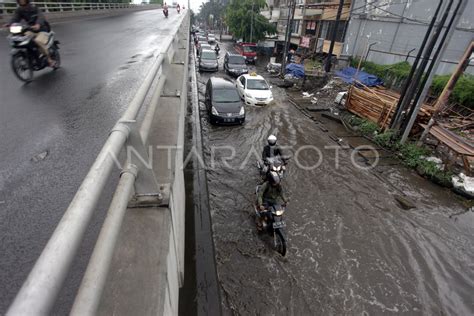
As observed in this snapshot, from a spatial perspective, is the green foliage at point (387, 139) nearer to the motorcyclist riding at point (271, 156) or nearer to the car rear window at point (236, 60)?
the motorcyclist riding at point (271, 156)

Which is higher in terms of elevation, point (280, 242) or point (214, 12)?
point (214, 12)

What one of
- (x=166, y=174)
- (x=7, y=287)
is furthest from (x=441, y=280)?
(x=7, y=287)

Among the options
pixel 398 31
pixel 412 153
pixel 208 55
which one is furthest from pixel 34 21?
pixel 398 31

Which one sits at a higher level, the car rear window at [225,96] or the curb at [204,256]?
the car rear window at [225,96]

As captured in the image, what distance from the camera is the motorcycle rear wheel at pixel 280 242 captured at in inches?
222

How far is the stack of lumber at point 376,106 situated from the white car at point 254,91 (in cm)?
459

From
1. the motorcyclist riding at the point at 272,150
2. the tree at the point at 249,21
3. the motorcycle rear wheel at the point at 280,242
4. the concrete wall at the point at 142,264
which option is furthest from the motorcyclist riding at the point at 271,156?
the tree at the point at 249,21

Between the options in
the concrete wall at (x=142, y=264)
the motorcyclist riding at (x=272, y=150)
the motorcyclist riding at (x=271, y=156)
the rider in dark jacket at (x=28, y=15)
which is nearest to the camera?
the concrete wall at (x=142, y=264)

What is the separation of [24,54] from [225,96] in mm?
7967

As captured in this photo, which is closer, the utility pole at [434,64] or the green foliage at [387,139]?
the utility pole at [434,64]

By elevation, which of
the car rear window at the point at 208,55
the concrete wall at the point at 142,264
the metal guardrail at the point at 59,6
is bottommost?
the car rear window at the point at 208,55

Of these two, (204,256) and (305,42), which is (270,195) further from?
(305,42)

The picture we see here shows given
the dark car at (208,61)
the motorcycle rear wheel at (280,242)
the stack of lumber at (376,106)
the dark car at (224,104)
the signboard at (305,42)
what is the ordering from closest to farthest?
the motorcycle rear wheel at (280,242) < the stack of lumber at (376,106) < the dark car at (224,104) < the dark car at (208,61) < the signboard at (305,42)

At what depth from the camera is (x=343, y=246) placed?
6.11 meters
